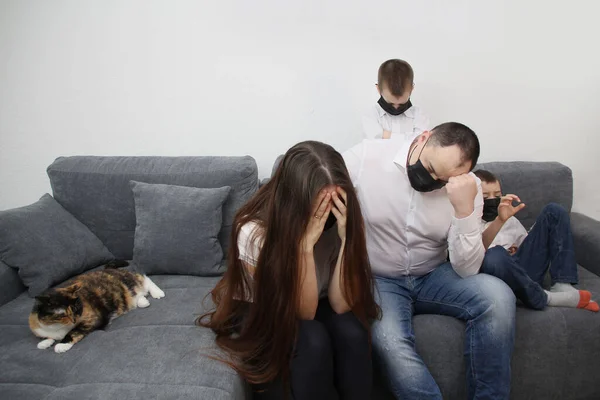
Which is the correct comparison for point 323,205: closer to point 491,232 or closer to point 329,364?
point 329,364

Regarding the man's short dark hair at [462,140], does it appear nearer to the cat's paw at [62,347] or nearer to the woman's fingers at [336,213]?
the woman's fingers at [336,213]

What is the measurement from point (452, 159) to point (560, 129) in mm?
Result: 1418

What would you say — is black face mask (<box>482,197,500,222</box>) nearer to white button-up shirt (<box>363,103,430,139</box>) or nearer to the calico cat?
white button-up shirt (<box>363,103,430,139</box>)

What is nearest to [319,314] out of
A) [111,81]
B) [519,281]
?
[519,281]

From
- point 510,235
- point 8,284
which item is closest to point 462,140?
point 510,235

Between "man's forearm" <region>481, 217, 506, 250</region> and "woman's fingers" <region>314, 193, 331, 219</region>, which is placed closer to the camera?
"woman's fingers" <region>314, 193, 331, 219</region>

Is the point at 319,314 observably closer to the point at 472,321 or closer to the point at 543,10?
the point at 472,321

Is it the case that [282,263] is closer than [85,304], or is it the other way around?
[282,263]

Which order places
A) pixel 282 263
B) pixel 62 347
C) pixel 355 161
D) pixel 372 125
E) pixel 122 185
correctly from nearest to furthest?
pixel 282 263
pixel 62 347
pixel 355 161
pixel 122 185
pixel 372 125

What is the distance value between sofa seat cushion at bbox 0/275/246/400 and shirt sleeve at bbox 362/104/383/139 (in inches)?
46.5

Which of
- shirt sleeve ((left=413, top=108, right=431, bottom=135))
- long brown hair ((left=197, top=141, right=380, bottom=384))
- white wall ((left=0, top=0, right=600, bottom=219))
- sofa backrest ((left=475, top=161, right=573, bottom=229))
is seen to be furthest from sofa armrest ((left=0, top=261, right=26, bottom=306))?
sofa backrest ((left=475, top=161, right=573, bottom=229))

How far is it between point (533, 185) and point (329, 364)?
1.45m

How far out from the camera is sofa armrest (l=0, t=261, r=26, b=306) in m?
1.67

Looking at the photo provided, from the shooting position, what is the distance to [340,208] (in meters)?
1.28
